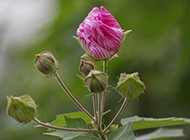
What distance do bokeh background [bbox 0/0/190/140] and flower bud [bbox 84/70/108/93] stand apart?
28.8 inches

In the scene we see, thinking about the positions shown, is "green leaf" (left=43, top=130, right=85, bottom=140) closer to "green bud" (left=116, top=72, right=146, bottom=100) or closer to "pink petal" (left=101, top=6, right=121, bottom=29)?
"green bud" (left=116, top=72, right=146, bottom=100)

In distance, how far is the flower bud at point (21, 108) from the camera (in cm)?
133

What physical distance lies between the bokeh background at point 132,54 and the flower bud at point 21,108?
0.78m

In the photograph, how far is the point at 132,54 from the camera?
2.61 metres

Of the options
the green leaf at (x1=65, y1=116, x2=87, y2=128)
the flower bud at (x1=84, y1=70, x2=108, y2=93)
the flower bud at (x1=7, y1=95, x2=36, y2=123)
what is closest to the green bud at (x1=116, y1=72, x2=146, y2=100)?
the flower bud at (x1=84, y1=70, x2=108, y2=93)

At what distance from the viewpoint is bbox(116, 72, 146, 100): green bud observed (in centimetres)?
133

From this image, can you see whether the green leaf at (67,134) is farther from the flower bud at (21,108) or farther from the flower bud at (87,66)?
the flower bud at (87,66)

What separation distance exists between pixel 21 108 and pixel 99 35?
1.39ft

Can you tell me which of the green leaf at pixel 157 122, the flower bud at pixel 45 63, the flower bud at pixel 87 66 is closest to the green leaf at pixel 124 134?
the green leaf at pixel 157 122

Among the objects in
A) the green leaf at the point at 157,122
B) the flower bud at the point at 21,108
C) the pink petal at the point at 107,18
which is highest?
the pink petal at the point at 107,18

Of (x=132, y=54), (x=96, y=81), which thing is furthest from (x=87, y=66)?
(x=132, y=54)

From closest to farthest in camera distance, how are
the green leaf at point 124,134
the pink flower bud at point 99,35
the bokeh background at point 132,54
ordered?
the green leaf at point 124,134, the pink flower bud at point 99,35, the bokeh background at point 132,54

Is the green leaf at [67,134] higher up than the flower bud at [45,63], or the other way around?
the flower bud at [45,63]

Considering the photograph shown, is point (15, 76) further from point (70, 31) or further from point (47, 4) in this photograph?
point (70, 31)
